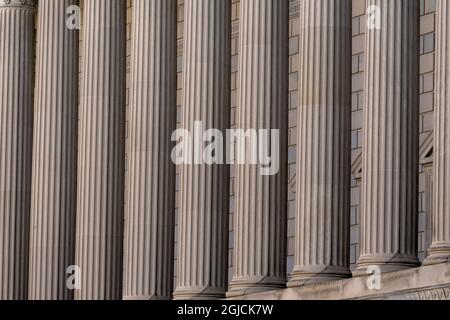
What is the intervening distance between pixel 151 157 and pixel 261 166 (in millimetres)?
8529

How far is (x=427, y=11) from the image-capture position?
11125cm

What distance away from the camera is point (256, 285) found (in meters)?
101

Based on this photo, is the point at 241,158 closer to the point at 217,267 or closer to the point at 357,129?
the point at 217,267

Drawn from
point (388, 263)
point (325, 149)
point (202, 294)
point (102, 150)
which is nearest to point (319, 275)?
point (388, 263)

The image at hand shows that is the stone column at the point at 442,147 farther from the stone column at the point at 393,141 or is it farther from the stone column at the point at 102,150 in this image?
the stone column at the point at 102,150

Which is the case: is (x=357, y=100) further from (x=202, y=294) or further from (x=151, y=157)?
(x=202, y=294)

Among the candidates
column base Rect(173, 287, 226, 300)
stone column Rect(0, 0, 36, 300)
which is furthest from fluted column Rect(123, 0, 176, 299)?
stone column Rect(0, 0, 36, 300)

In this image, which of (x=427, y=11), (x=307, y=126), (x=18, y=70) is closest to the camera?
(x=307, y=126)

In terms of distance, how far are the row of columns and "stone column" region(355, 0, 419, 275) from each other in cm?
6

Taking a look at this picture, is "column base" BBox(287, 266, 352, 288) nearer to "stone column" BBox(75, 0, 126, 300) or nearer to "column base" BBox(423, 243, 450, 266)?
"column base" BBox(423, 243, 450, 266)

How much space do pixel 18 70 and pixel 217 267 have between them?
21943 mm

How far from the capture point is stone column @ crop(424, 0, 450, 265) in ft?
291
